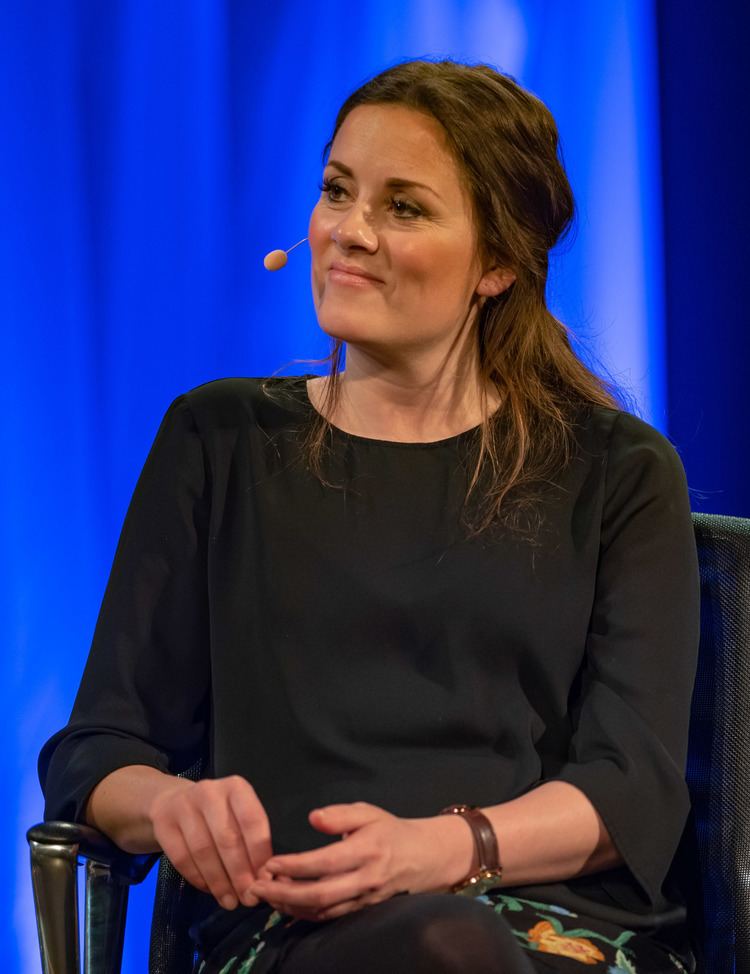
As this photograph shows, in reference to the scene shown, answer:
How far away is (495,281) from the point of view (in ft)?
5.33

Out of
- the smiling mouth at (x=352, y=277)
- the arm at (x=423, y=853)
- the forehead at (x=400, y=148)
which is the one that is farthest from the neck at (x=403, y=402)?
the arm at (x=423, y=853)

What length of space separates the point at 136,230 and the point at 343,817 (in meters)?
1.22

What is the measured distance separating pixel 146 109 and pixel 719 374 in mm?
1093

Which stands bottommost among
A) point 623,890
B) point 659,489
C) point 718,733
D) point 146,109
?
point 623,890

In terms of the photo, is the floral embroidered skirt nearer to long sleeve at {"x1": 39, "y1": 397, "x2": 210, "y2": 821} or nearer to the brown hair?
long sleeve at {"x1": 39, "y1": 397, "x2": 210, "y2": 821}

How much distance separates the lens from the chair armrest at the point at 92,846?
1270 millimetres

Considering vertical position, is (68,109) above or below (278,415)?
above

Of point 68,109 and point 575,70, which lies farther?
point 575,70

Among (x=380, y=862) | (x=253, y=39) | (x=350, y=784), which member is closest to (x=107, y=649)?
(x=350, y=784)

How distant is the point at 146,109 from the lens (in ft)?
6.80

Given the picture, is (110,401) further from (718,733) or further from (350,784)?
(718,733)

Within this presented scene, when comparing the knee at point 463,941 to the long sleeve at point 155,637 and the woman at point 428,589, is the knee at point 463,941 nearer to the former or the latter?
the woman at point 428,589

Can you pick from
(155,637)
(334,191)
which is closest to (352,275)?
(334,191)

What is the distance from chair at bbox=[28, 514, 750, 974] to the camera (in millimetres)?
1372
